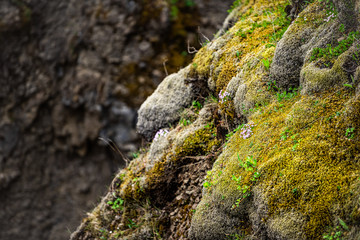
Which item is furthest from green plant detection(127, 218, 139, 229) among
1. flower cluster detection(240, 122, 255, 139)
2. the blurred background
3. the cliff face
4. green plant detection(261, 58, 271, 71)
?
the blurred background

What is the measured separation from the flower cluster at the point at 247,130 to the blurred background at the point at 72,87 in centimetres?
691

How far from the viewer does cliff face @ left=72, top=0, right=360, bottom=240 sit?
1.99 meters

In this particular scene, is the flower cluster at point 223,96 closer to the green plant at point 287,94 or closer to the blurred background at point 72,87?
the green plant at point 287,94

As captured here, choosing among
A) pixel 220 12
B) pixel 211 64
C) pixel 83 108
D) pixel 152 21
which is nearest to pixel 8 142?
pixel 83 108

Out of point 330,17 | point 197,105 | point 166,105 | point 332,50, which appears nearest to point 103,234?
point 166,105

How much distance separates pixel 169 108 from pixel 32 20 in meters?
10.3

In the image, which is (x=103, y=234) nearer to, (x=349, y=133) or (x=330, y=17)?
(x=349, y=133)

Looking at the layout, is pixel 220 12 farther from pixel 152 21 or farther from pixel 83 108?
pixel 83 108

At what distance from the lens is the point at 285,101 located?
2672 millimetres

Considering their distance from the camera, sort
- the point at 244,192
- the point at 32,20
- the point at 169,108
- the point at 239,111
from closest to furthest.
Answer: the point at 244,192 → the point at 239,111 → the point at 169,108 → the point at 32,20

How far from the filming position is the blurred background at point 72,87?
9.99m

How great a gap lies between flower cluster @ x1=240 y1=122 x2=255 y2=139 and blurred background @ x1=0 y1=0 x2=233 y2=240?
691cm

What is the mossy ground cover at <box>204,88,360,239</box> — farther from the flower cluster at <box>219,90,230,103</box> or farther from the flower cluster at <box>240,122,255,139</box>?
the flower cluster at <box>219,90,230,103</box>

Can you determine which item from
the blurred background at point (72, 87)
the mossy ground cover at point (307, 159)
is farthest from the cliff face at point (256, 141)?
the blurred background at point (72, 87)
